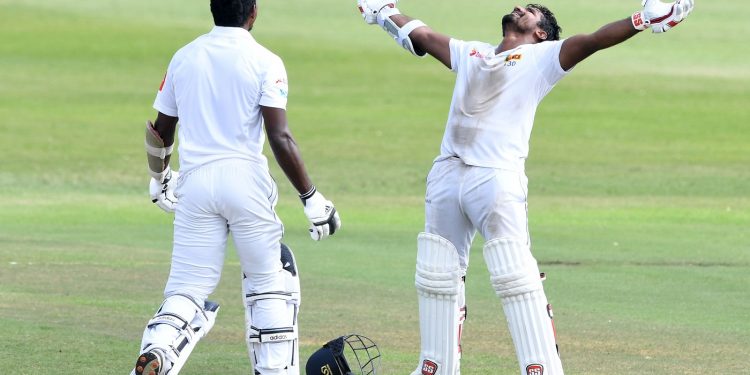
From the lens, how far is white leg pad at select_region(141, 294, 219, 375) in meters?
6.50

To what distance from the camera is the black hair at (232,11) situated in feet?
22.3

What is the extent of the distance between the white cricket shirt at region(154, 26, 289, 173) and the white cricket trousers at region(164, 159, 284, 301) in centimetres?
8

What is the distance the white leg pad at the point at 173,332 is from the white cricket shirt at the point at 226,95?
2.07ft

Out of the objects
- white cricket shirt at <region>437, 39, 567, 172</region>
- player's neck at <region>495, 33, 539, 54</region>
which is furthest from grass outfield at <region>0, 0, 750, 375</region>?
player's neck at <region>495, 33, 539, 54</region>

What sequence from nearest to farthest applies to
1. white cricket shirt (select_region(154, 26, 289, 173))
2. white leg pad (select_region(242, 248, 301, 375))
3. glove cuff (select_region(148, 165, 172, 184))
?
white cricket shirt (select_region(154, 26, 289, 173))
white leg pad (select_region(242, 248, 301, 375))
glove cuff (select_region(148, 165, 172, 184))

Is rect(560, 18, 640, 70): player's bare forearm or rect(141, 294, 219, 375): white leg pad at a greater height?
rect(560, 18, 640, 70): player's bare forearm

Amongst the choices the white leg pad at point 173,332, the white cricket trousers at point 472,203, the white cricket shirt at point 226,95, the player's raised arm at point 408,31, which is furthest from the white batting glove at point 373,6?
the white leg pad at point 173,332

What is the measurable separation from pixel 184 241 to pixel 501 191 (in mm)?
1523

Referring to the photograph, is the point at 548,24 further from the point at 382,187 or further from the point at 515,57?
the point at 382,187

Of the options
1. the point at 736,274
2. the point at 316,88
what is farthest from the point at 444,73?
the point at 736,274

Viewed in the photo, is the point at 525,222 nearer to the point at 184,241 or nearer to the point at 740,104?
the point at 184,241

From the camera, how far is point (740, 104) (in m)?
29.5

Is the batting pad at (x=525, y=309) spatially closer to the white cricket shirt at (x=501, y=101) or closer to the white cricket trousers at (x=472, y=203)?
the white cricket trousers at (x=472, y=203)

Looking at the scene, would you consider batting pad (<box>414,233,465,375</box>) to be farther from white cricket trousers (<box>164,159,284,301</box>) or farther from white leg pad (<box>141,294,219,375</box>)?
white leg pad (<box>141,294,219,375</box>)
